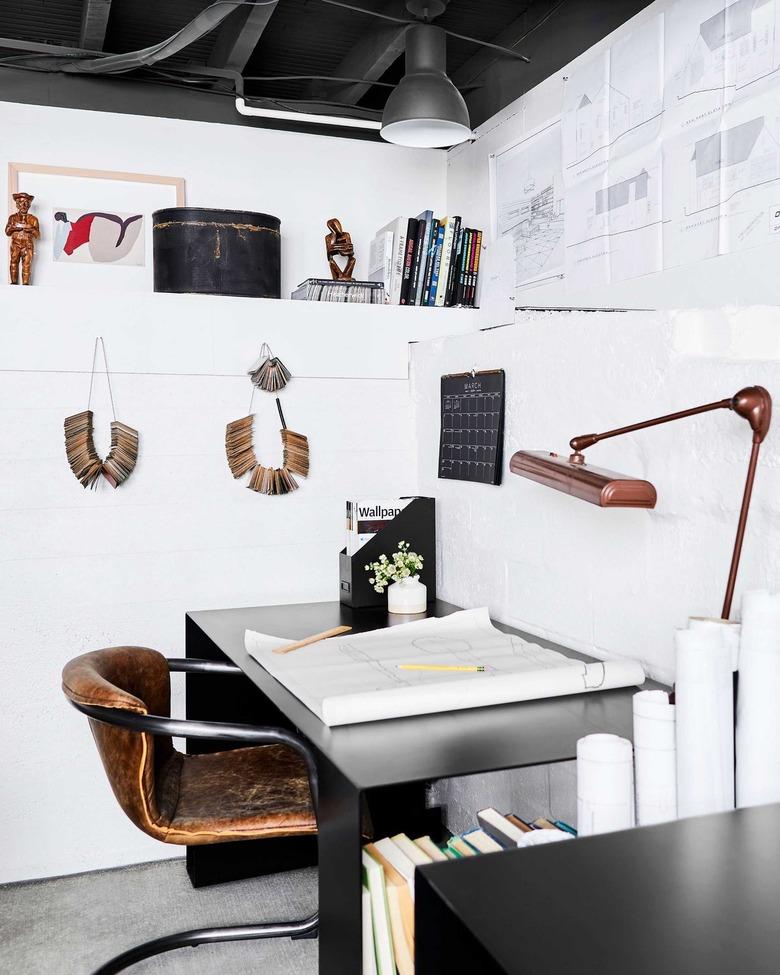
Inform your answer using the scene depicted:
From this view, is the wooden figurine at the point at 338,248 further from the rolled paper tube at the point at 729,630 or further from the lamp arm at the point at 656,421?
the rolled paper tube at the point at 729,630

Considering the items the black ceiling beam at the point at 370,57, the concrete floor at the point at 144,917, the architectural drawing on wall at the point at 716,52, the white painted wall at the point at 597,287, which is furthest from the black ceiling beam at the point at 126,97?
the concrete floor at the point at 144,917

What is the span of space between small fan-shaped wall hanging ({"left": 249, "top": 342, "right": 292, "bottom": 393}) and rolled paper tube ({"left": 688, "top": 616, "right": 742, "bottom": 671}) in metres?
1.83

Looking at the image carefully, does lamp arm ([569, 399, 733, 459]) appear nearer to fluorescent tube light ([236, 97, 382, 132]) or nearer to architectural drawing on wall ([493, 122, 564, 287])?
architectural drawing on wall ([493, 122, 564, 287])

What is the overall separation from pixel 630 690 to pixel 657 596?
206 millimetres

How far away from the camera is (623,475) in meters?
1.80

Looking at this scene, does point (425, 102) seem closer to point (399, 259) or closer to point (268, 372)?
point (399, 259)

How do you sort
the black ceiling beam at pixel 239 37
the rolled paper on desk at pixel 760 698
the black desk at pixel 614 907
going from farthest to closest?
the black ceiling beam at pixel 239 37, the rolled paper on desk at pixel 760 698, the black desk at pixel 614 907

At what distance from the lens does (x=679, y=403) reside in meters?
1.86

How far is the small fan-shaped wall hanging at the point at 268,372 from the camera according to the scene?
9.75 feet

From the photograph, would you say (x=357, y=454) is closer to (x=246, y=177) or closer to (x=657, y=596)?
(x=246, y=177)

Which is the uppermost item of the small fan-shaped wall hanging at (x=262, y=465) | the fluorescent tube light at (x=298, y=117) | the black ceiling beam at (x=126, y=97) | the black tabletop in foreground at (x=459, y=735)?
the black ceiling beam at (x=126, y=97)

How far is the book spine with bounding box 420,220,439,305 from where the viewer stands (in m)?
3.27

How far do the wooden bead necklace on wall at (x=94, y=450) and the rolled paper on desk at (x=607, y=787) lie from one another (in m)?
1.92

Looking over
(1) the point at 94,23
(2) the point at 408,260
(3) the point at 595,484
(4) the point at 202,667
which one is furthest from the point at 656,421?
(1) the point at 94,23
